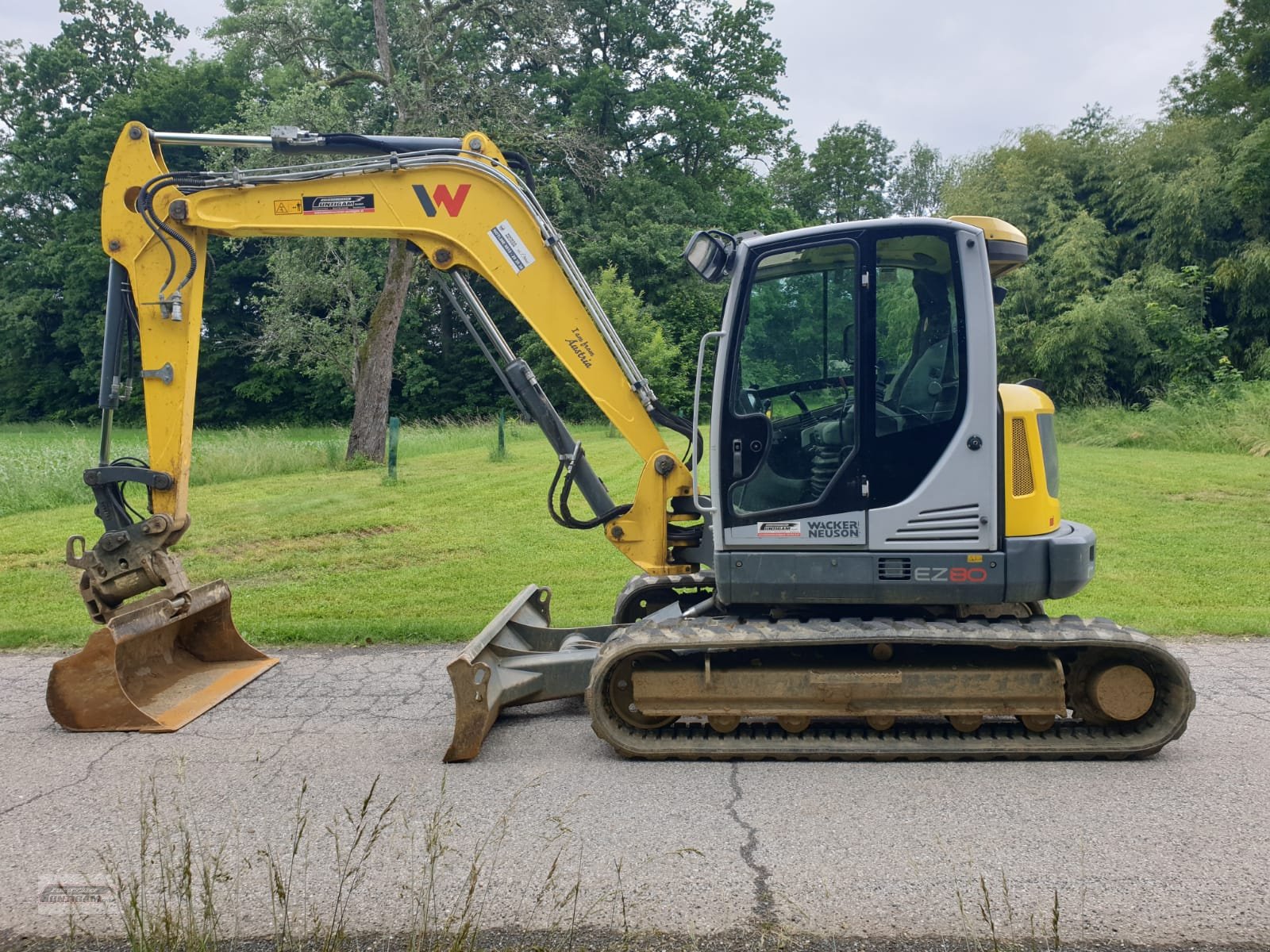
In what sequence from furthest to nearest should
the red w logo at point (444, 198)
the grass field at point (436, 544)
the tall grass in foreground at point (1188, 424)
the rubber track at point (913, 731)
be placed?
the tall grass in foreground at point (1188, 424) < the grass field at point (436, 544) < the red w logo at point (444, 198) < the rubber track at point (913, 731)

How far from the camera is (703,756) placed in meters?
5.06

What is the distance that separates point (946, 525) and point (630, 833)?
2252mm

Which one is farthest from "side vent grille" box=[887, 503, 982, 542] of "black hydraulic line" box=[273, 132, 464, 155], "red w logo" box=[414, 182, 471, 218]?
"black hydraulic line" box=[273, 132, 464, 155]

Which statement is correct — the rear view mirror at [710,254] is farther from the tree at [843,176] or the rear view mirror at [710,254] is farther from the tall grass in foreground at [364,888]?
the tree at [843,176]

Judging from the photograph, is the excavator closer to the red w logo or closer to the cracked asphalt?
the cracked asphalt

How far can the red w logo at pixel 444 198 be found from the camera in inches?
245

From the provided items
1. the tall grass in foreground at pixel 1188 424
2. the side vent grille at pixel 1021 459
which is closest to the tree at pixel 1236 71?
the tall grass in foreground at pixel 1188 424

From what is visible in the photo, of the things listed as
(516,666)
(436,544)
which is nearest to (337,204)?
(516,666)

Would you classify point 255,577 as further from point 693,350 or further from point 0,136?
point 0,136

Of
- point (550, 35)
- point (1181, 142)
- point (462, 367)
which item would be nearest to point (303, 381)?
point (462, 367)

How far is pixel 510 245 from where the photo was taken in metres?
6.32

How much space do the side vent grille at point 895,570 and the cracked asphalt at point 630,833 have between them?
3.05 feet

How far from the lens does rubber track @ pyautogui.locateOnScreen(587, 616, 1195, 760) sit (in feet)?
16.2

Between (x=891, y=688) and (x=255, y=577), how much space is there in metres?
7.27
